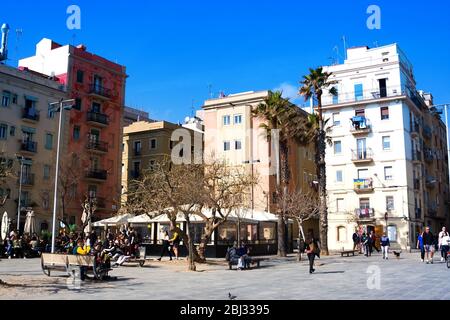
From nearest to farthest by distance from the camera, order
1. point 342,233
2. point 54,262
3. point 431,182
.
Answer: point 54,262 < point 342,233 < point 431,182

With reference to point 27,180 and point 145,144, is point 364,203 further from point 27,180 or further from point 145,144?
point 27,180

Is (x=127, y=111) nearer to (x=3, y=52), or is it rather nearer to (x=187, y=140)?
(x=187, y=140)

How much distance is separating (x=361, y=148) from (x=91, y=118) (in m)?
29.4

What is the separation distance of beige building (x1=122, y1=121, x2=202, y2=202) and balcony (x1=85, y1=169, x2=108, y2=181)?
6.98 meters

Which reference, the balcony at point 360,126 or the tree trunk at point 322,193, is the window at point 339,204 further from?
the tree trunk at point 322,193

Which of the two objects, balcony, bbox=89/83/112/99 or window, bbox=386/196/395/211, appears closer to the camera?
window, bbox=386/196/395/211

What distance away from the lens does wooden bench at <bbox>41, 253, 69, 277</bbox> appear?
16578 millimetres

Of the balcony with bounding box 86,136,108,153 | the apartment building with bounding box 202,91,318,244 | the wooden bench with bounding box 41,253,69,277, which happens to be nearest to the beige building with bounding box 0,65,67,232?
the balcony with bounding box 86,136,108,153

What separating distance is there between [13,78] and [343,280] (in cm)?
3817

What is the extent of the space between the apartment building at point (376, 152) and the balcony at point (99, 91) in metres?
24.8

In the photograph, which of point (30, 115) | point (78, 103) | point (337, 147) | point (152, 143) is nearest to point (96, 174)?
point (78, 103)

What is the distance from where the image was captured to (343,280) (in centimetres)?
1662

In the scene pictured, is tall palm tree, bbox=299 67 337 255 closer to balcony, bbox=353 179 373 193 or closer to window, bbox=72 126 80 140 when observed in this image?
balcony, bbox=353 179 373 193

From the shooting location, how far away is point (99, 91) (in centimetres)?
5328
